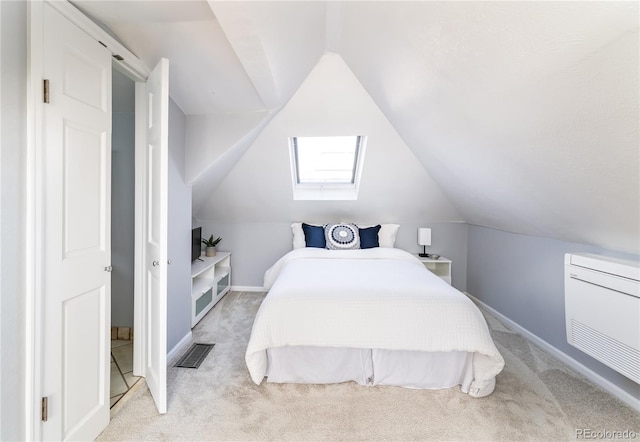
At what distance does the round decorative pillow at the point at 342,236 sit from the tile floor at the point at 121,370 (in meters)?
2.16

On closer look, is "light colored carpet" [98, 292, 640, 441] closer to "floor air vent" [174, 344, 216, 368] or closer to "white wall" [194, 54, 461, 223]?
"floor air vent" [174, 344, 216, 368]

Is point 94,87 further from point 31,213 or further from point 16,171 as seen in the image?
point 31,213

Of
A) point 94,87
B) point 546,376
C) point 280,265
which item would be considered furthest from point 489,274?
point 94,87

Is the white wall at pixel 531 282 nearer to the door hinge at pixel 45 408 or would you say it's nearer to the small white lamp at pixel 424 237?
the small white lamp at pixel 424 237

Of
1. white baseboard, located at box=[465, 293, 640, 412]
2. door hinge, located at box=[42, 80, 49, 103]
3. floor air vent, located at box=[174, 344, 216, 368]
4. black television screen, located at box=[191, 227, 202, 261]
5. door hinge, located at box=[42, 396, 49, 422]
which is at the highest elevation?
door hinge, located at box=[42, 80, 49, 103]

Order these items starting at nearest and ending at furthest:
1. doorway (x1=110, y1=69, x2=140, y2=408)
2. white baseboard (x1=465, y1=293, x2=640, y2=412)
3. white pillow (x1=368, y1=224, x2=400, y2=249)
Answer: white baseboard (x1=465, y1=293, x2=640, y2=412) < doorway (x1=110, y1=69, x2=140, y2=408) < white pillow (x1=368, y1=224, x2=400, y2=249)

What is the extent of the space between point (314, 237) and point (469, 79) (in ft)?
7.83

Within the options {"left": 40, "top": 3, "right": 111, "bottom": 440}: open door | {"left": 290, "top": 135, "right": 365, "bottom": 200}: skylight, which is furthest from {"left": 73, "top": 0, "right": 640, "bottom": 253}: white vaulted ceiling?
{"left": 290, "top": 135, "right": 365, "bottom": 200}: skylight

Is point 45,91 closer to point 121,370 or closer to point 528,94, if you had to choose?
point 121,370

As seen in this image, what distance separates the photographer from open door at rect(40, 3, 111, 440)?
3.73 feet

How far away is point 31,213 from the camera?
1.08 meters

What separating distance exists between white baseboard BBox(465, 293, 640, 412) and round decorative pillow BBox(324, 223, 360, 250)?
69.9 inches

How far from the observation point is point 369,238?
3500 millimetres

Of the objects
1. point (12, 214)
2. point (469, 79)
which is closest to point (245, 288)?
point (12, 214)
